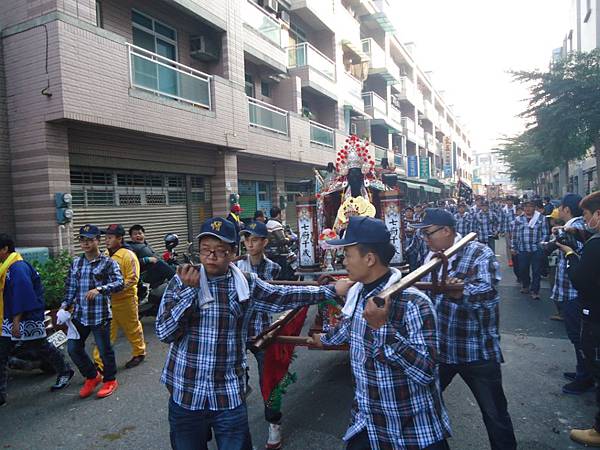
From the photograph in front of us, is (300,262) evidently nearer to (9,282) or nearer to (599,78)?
(9,282)

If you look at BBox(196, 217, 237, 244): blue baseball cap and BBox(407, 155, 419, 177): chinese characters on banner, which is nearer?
BBox(196, 217, 237, 244): blue baseball cap

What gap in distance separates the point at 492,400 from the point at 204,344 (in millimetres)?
1912

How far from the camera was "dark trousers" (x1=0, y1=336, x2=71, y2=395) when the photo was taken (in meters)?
4.49

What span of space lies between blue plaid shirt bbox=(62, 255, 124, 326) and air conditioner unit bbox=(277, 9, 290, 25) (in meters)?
14.4

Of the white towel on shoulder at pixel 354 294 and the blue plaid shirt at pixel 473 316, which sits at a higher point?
the white towel on shoulder at pixel 354 294

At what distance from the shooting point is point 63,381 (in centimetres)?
501

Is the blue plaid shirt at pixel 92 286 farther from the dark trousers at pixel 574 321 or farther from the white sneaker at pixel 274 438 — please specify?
the dark trousers at pixel 574 321

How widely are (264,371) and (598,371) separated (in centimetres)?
257

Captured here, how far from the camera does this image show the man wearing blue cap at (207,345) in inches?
89.8

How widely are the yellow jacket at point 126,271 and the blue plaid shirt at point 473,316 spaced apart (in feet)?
12.5

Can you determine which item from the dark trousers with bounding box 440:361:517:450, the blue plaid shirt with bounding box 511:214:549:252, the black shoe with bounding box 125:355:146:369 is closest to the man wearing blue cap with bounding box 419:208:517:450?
the dark trousers with bounding box 440:361:517:450

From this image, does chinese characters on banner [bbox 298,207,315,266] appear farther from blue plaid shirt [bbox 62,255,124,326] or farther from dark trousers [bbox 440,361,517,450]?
dark trousers [bbox 440,361,517,450]

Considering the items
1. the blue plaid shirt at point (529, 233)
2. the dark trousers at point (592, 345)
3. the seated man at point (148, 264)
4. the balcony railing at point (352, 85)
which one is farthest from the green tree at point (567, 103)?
the seated man at point (148, 264)

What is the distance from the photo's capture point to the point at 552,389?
4484 millimetres
